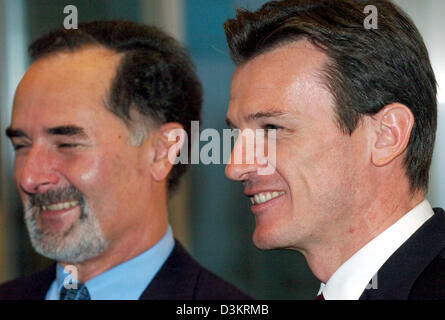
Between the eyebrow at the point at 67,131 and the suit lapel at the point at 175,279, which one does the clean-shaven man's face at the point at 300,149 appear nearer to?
the suit lapel at the point at 175,279

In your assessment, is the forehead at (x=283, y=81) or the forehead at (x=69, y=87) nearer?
the forehead at (x=283, y=81)

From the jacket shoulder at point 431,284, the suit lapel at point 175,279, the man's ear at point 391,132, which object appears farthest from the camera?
the suit lapel at point 175,279

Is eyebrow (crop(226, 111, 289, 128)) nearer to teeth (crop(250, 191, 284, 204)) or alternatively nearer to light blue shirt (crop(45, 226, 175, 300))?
teeth (crop(250, 191, 284, 204))

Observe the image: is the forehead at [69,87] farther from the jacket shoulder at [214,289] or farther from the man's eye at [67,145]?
the jacket shoulder at [214,289]

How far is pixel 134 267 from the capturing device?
127 cm

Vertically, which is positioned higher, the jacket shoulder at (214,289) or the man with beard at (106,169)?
the man with beard at (106,169)

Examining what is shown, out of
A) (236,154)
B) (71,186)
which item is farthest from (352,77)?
(71,186)

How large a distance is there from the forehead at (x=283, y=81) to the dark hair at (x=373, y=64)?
0.05ft


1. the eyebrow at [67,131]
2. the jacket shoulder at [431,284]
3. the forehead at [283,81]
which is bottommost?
the jacket shoulder at [431,284]

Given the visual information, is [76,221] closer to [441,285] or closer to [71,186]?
[71,186]

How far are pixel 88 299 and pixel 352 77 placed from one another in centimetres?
69

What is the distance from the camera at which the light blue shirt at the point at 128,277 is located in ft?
4.12

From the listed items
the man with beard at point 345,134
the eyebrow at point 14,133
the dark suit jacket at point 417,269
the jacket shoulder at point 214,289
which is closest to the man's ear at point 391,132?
the man with beard at point 345,134

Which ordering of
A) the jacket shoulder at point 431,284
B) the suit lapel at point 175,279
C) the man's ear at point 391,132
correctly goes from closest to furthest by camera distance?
the jacket shoulder at point 431,284 < the man's ear at point 391,132 < the suit lapel at point 175,279
